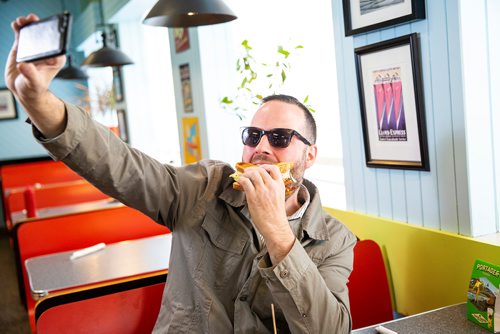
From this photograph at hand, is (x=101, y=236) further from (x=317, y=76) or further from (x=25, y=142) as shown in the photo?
(x=25, y=142)

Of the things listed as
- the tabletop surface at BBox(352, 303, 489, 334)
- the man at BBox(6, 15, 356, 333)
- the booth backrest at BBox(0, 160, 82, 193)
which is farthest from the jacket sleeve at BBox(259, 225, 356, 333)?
the booth backrest at BBox(0, 160, 82, 193)

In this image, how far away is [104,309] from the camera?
1.90m

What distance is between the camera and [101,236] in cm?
338

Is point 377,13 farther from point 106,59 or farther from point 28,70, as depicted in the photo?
point 106,59

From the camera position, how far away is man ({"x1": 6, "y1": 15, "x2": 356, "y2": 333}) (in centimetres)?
146

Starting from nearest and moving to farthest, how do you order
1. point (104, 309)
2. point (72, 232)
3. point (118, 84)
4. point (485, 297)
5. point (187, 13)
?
point (485, 297) < point (104, 309) < point (187, 13) < point (72, 232) < point (118, 84)

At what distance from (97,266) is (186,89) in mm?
2460

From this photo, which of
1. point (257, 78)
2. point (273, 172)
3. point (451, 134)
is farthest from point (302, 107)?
point (257, 78)

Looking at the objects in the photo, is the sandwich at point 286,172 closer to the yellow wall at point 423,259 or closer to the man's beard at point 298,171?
the man's beard at point 298,171

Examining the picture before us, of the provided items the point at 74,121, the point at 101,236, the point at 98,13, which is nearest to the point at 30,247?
the point at 101,236

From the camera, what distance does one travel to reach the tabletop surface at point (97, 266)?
7.96ft

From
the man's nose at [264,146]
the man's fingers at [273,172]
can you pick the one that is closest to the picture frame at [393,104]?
the man's nose at [264,146]

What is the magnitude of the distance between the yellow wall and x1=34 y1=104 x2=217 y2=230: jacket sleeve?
0.92m

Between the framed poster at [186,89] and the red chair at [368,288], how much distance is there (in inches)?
111
